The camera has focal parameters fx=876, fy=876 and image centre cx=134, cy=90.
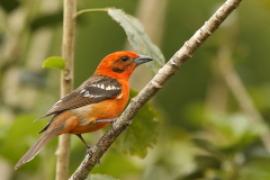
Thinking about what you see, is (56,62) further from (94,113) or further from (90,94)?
(90,94)

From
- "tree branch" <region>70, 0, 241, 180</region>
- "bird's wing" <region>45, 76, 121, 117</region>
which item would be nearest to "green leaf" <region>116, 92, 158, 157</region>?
"bird's wing" <region>45, 76, 121, 117</region>

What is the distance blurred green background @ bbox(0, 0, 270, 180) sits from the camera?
4.76 meters

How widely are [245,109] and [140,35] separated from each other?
7.65ft

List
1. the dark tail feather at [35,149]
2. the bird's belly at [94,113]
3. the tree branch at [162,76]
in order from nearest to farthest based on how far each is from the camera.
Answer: the tree branch at [162,76] < the dark tail feather at [35,149] < the bird's belly at [94,113]

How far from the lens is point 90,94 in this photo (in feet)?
14.7

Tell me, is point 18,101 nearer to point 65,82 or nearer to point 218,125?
point 218,125

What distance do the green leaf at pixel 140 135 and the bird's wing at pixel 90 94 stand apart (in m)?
0.30

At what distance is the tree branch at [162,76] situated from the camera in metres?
3.23

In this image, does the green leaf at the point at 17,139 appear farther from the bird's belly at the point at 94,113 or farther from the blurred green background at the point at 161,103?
the bird's belly at the point at 94,113

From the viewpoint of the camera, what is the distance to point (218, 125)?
5.20m

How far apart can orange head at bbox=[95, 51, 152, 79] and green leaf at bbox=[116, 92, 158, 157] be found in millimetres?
657

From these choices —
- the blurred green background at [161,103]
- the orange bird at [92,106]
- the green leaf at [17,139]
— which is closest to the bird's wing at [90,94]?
the orange bird at [92,106]

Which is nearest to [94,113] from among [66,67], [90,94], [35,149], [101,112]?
[101,112]

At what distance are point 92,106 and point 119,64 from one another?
46 centimetres
